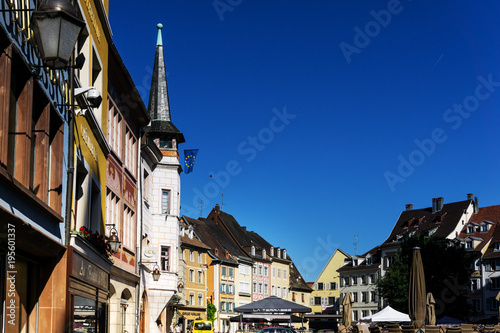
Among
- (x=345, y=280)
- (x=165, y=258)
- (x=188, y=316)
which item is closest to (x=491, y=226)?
(x=345, y=280)

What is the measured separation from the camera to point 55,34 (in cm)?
743

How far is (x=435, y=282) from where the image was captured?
63.5 meters

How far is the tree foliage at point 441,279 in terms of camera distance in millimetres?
62656

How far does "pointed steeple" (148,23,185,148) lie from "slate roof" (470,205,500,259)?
2218 inches

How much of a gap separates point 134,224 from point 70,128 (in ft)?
50.1

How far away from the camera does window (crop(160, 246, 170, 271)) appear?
33688 millimetres

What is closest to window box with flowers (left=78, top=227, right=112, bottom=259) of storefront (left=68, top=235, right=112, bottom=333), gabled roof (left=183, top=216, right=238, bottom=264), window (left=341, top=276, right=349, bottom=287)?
storefront (left=68, top=235, right=112, bottom=333)

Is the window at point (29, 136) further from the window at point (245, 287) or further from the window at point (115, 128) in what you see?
the window at point (245, 287)

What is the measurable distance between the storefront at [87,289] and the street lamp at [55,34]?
15.1 feet

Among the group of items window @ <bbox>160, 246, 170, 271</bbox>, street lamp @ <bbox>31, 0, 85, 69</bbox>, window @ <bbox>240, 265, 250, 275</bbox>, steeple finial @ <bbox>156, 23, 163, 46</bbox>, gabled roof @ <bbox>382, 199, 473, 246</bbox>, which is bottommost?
window @ <bbox>160, 246, 170, 271</bbox>

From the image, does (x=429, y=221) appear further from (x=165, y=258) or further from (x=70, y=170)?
(x=70, y=170)

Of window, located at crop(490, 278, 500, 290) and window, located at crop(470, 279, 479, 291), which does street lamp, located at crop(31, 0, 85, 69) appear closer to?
window, located at crop(490, 278, 500, 290)

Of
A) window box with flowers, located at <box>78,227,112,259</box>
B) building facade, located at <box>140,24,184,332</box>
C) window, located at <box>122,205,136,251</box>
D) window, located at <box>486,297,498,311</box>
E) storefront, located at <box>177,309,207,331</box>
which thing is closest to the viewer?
window box with flowers, located at <box>78,227,112,259</box>

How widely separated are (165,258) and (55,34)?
1067 inches
